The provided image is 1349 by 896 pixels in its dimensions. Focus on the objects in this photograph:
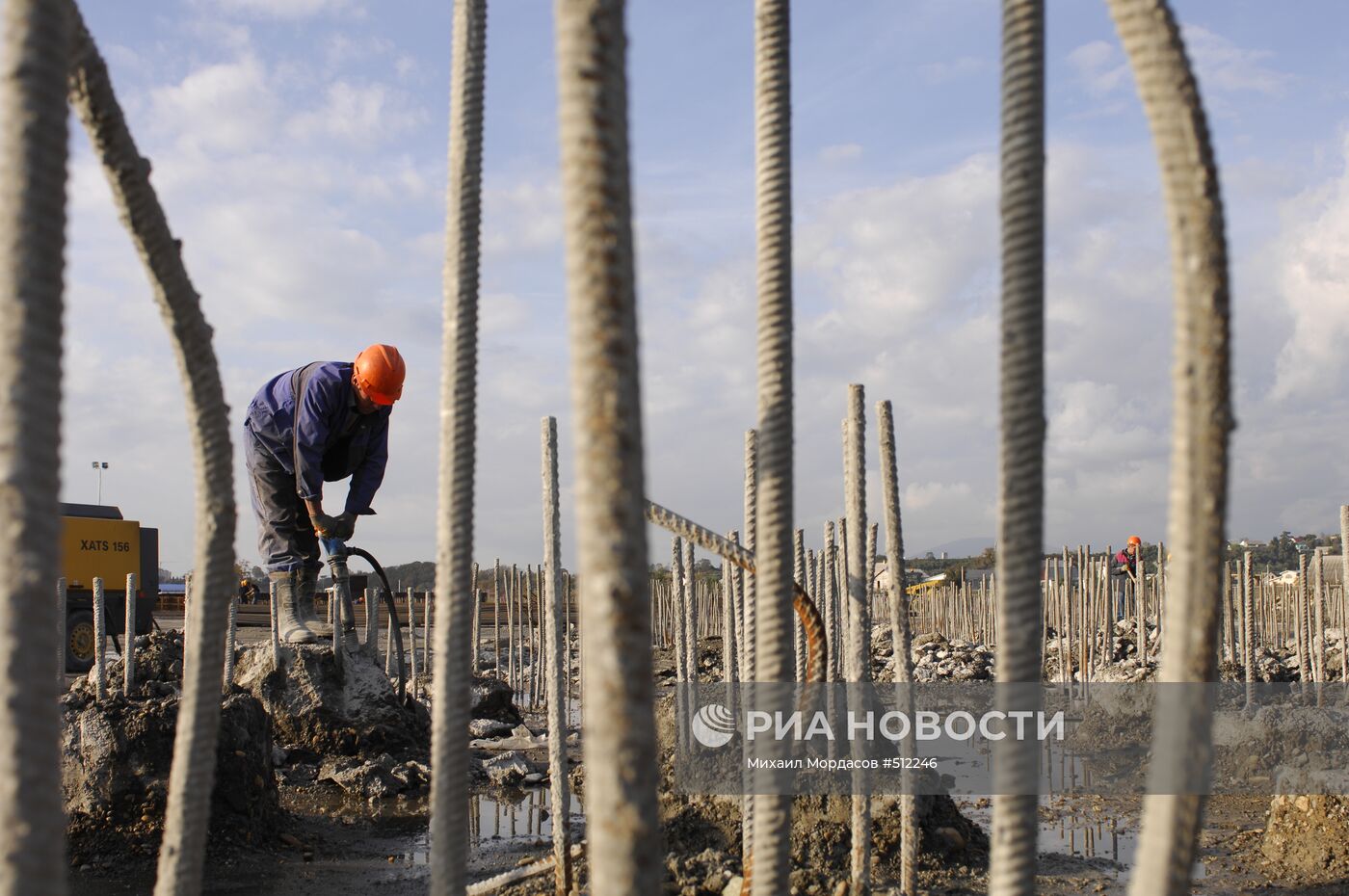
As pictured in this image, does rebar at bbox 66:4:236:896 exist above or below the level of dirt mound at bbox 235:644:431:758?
above

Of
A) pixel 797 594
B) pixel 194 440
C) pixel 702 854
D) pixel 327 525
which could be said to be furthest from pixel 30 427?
pixel 327 525

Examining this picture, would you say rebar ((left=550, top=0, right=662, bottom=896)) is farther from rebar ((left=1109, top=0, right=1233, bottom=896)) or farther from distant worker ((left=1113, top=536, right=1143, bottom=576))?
distant worker ((left=1113, top=536, right=1143, bottom=576))

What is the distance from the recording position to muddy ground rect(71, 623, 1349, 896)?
203 inches

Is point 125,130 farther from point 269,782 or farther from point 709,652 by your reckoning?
point 709,652

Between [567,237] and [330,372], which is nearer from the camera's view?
[567,237]

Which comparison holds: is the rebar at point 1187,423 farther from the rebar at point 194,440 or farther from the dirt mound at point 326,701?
the dirt mound at point 326,701

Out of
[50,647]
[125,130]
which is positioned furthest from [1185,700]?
[125,130]

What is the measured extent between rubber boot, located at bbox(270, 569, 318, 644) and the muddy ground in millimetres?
990

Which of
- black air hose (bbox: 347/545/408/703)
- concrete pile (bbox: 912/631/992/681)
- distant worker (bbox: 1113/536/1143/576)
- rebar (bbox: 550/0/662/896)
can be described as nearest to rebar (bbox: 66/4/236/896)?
rebar (bbox: 550/0/662/896)

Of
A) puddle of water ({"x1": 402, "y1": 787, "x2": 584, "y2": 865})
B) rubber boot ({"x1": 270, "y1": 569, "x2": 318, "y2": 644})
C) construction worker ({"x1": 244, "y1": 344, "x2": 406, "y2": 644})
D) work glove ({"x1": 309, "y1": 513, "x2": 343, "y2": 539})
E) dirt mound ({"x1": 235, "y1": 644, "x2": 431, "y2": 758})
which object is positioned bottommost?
puddle of water ({"x1": 402, "y1": 787, "x2": 584, "y2": 865})

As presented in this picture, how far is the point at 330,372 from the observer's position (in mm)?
6133

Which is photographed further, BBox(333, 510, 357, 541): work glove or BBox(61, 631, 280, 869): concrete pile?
BBox(333, 510, 357, 541): work glove

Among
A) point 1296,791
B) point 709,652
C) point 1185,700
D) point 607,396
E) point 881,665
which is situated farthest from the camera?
point 709,652

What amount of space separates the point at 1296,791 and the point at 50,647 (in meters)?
6.46
